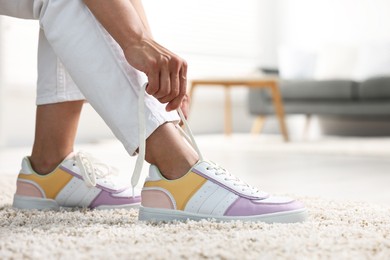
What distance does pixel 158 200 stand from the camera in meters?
1.06

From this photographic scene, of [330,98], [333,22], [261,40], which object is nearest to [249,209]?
[330,98]

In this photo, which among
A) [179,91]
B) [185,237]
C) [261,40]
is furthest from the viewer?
[261,40]

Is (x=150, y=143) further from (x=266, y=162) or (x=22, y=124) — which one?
(x=22, y=124)

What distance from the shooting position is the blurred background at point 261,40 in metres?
5.20

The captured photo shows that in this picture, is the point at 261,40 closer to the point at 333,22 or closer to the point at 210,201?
the point at 333,22

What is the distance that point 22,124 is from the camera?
4.04 m

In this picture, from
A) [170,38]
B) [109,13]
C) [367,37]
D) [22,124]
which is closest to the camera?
[109,13]

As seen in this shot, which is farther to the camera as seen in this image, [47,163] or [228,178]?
[47,163]

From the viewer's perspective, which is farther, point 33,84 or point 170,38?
point 170,38

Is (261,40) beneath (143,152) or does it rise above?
above

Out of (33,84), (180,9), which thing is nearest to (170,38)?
(180,9)

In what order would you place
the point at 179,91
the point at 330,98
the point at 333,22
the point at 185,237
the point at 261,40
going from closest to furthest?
the point at 185,237
the point at 179,91
the point at 330,98
the point at 333,22
the point at 261,40

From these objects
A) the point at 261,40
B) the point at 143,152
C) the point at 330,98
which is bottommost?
the point at 330,98

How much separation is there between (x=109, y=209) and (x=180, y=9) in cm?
425
